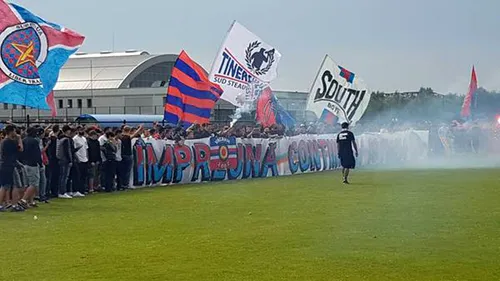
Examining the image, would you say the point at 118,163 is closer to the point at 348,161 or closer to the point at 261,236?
the point at 348,161

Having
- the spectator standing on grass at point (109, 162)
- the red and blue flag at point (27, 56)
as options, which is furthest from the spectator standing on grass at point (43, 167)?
the spectator standing on grass at point (109, 162)

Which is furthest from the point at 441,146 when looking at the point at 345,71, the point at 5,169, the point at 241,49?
the point at 5,169

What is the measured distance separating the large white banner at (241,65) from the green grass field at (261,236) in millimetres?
7802

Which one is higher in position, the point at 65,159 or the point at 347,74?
the point at 347,74

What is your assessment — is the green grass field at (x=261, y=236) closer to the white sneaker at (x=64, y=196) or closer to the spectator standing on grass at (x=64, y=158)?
the white sneaker at (x=64, y=196)

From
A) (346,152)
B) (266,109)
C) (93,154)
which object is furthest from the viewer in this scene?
(266,109)

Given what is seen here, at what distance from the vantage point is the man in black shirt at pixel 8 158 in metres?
17.6

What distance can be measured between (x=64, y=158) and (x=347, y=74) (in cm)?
1857

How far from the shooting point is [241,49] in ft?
97.6

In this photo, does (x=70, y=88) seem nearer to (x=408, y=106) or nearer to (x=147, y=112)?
(x=147, y=112)

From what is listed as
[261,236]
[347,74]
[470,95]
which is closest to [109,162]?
[261,236]

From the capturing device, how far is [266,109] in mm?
32750

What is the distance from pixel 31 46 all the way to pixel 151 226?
939cm

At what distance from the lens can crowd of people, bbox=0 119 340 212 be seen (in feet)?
58.5
